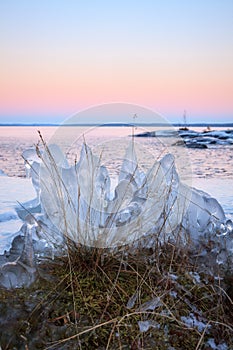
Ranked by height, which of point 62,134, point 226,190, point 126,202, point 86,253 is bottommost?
point 226,190

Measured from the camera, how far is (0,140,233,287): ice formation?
7.00 feet

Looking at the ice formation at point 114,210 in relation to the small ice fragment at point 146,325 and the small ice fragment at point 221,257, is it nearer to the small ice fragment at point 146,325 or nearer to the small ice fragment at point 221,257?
the small ice fragment at point 221,257

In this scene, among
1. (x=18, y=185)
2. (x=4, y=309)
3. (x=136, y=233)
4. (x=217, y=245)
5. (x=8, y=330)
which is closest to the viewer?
(x=8, y=330)

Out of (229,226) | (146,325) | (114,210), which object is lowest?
(146,325)

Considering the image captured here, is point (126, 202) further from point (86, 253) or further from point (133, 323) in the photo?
point (133, 323)

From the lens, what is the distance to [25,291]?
6.30 ft

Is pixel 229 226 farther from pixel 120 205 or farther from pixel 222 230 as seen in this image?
pixel 120 205

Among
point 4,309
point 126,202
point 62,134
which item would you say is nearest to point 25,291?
point 4,309

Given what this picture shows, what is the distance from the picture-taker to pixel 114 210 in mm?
2203

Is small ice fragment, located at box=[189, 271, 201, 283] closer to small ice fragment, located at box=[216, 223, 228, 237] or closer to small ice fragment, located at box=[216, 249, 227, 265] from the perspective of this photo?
small ice fragment, located at box=[216, 249, 227, 265]

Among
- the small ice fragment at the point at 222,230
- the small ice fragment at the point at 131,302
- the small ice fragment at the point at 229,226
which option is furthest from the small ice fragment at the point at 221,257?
the small ice fragment at the point at 131,302

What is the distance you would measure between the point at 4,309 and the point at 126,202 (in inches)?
34.2

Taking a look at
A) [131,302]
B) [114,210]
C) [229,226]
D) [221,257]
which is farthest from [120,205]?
[229,226]

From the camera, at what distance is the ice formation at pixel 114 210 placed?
213cm
